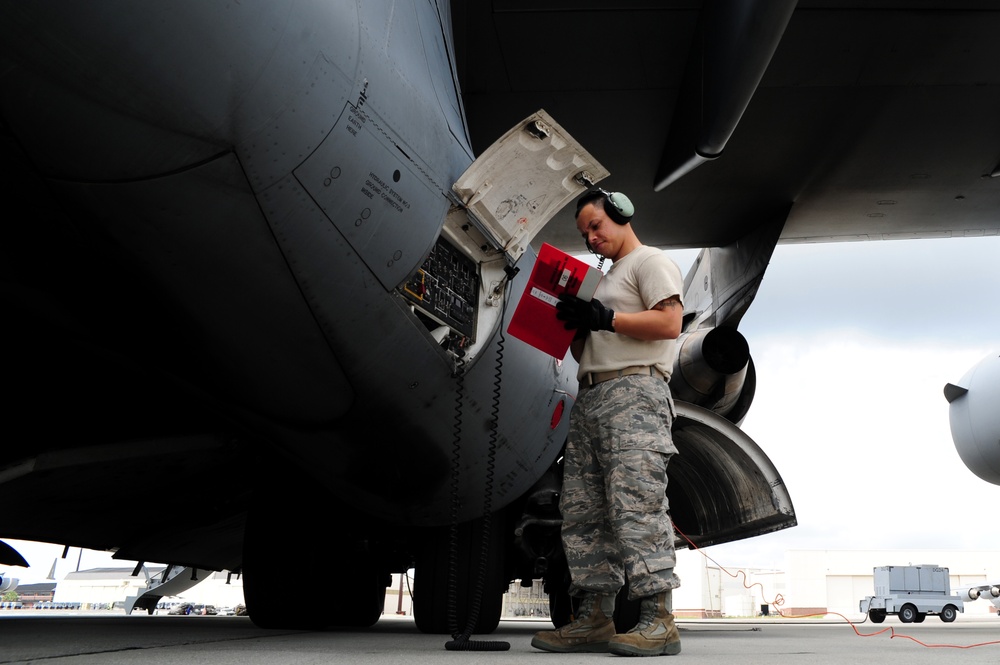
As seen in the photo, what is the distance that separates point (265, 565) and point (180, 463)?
2.92 feet

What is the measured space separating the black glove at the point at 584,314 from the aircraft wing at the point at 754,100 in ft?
4.21

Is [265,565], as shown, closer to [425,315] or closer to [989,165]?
[425,315]

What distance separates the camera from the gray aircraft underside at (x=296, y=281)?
2145mm

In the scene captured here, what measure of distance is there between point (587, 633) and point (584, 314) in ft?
3.39

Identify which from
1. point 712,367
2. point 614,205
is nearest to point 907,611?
point 712,367

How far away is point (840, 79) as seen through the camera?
515 cm

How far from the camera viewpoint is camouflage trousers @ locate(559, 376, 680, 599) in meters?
2.77

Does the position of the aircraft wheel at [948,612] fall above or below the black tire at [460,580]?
below

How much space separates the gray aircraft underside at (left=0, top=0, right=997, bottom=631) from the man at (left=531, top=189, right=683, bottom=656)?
0.43 metres

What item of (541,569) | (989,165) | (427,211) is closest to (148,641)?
(427,211)

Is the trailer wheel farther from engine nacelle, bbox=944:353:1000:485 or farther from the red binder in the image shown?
the red binder

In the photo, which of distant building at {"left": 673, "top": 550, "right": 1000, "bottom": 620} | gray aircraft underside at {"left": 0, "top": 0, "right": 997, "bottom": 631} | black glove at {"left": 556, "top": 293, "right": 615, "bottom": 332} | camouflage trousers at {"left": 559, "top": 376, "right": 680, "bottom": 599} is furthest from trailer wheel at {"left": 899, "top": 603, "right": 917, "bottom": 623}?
distant building at {"left": 673, "top": 550, "right": 1000, "bottom": 620}

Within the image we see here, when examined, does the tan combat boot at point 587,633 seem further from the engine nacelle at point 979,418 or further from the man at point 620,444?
the engine nacelle at point 979,418

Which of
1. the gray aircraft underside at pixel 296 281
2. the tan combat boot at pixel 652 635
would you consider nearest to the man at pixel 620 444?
the tan combat boot at pixel 652 635
